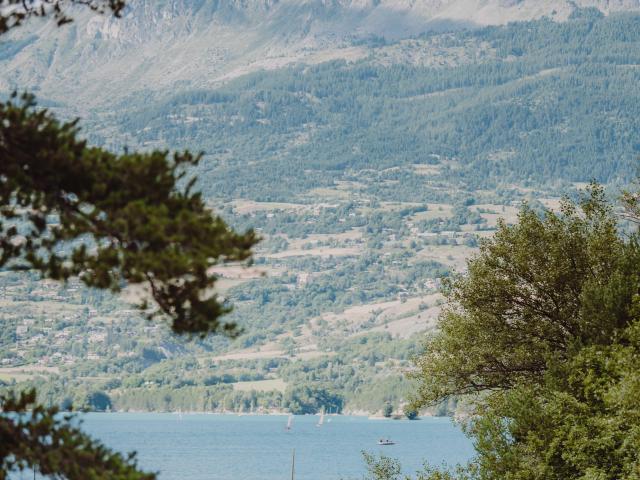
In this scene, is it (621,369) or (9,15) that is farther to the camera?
(621,369)

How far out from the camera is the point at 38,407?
11.4 metres

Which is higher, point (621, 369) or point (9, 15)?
point (9, 15)

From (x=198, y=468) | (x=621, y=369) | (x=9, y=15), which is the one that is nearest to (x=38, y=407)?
(x=9, y=15)

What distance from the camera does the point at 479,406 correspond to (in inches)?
1355

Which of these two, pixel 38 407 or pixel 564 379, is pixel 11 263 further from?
pixel 564 379

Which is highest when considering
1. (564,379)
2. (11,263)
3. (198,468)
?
(11,263)

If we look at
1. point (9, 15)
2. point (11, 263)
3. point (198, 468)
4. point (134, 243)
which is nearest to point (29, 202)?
point (11, 263)

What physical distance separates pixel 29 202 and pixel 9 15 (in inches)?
81.7

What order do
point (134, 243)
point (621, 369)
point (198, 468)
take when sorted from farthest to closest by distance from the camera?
point (198, 468)
point (621, 369)
point (134, 243)

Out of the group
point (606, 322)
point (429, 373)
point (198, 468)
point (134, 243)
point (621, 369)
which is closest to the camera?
point (134, 243)

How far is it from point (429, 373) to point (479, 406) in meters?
1.83

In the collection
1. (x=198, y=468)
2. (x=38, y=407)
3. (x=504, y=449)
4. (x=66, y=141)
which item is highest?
(x=66, y=141)

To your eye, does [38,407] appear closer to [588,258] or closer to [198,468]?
[588,258]

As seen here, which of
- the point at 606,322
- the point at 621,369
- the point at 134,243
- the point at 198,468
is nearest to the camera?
the point at 134,243
